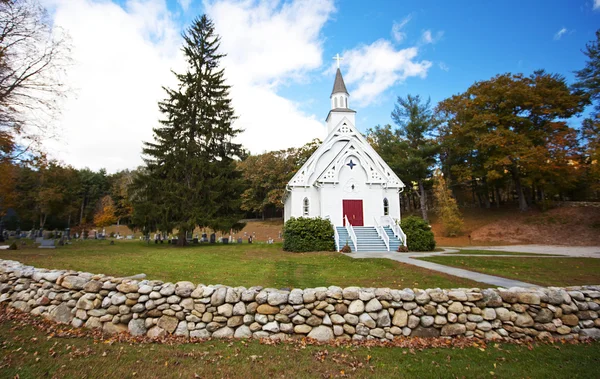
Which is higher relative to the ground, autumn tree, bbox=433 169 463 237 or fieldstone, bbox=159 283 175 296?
autumn tree, bbox=433 169 463 237

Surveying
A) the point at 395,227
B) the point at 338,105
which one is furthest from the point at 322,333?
the point at 338,105

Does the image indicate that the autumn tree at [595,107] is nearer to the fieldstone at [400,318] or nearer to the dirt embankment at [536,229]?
the dirt embankment at [536,229]

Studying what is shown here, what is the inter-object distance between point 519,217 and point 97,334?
36.4m

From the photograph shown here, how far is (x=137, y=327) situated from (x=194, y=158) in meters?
18.1

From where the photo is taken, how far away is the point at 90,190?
192 feet

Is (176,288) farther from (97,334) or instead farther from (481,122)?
(481,122)

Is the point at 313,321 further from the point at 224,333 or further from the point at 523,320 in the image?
the point at 523,320

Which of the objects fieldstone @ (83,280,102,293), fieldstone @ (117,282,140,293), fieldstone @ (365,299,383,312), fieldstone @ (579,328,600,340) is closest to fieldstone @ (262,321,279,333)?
fieldstone @ (365,299,383,312)

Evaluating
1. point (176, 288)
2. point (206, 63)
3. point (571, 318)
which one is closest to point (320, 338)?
point (176, 288)

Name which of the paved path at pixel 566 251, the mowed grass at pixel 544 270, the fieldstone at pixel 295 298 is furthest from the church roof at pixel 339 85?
the fieldstone at pixel 295 298

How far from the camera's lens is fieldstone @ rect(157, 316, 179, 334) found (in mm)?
5668

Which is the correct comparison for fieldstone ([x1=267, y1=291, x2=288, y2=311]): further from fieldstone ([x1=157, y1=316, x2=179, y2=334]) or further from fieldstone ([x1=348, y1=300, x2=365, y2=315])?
fieldstone ([x1=157, y1=316, x2=179, y2=334])

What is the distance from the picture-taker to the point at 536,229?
90.2ft

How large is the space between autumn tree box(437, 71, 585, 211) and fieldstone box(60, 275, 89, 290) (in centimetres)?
3298
